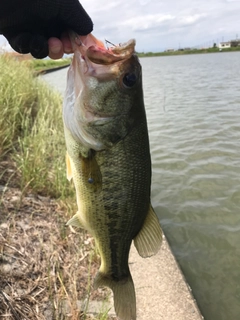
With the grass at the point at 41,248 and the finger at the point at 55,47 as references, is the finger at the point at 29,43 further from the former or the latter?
the grass at the point at 41,248

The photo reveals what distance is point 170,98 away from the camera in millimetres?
16469

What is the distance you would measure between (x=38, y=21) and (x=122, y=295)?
1671 mm

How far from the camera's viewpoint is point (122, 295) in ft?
7.36

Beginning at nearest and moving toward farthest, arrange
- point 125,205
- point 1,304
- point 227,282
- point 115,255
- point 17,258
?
1. point 125,205
2. point 115,255
3. point 1,304
4. point 17,258
5. point 227,282

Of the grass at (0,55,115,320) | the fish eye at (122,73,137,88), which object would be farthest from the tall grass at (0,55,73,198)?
the fish eye at (122,73,137,88)

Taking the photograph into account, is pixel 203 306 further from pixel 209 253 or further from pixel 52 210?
pixel 52 210

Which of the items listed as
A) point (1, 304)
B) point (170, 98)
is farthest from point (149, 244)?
point (170, 98)

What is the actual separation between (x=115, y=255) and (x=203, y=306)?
7.29 feet

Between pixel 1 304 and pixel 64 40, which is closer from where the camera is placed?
pixel 64 40

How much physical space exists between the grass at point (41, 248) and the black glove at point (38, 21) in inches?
67.1

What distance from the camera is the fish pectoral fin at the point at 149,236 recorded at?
2.15 metres

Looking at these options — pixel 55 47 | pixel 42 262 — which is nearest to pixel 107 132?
pixel 55 47

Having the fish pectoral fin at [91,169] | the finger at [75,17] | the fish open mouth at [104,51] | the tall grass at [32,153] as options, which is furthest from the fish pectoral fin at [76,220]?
the tall grass at [32,153]

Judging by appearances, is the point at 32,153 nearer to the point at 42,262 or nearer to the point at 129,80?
the point at 42,262
